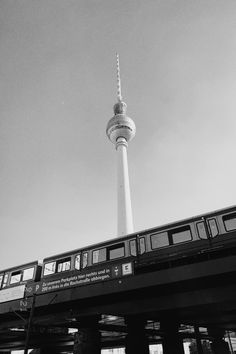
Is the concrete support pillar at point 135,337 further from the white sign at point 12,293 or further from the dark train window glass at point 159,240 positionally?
the white sign at point 12,293

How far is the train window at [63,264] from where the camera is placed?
15.6 meters

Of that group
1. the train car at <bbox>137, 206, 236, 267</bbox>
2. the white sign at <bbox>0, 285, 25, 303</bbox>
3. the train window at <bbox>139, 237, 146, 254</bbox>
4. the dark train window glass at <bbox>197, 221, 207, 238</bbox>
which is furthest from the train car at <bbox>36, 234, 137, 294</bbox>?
the dark train window glass at <bbox>197, 221, 207, 238</bbox>

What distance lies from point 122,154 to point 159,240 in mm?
34847

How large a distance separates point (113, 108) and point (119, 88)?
6.63 meters

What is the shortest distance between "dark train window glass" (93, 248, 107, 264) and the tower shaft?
2184 cm

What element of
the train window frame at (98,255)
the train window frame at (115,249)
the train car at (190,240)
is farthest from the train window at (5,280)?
the train car at (190,240)

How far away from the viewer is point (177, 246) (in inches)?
514

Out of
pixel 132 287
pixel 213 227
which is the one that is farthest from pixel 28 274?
pixel 213 227

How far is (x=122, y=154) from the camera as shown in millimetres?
47688

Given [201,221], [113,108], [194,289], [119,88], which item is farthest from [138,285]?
[119,88]

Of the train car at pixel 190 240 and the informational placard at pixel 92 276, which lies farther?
the informational placard at pixel 92 276

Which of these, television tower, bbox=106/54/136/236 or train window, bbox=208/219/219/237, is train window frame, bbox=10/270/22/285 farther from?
television tower, bbox=106/54/136/236

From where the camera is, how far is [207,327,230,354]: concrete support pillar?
21.7 meters

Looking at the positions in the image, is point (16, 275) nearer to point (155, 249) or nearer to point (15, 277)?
point (15, 277)
